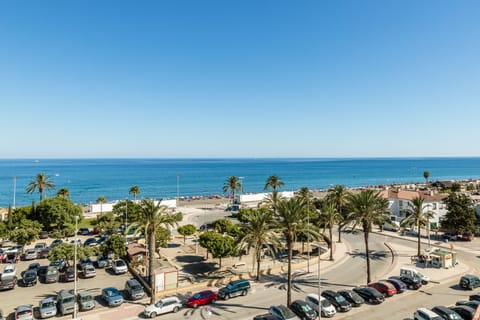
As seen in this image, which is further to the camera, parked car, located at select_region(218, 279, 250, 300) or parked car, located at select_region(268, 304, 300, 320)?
parked car, located at select_region(218, 279, 250, 300)

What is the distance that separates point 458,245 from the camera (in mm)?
51688

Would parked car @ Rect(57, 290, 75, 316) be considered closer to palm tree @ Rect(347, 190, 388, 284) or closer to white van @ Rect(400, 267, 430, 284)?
palm tree @ Rect(347, 190, 388, 284)

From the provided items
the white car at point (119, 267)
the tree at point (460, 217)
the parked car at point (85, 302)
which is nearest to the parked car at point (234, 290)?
the parked car at point (85, 302)

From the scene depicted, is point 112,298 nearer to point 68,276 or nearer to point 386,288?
point 68,276

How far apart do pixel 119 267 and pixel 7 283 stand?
11.7 metres

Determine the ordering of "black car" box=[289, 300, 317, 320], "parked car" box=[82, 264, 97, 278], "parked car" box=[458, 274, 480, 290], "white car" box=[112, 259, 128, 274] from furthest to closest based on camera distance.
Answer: "white car" box=[112, 259, 128, 274] → "parked car" box=[82, 264, 97, 278] → "parked car" box=[458, 274, 480, 290] → "black car" box=[289, 300, 317, 320]

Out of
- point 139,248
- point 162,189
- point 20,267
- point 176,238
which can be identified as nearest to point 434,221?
point 176,238

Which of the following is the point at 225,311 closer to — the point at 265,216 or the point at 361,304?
the point at 265,216

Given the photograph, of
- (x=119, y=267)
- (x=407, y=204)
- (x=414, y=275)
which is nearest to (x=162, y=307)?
(x=119, y=267)

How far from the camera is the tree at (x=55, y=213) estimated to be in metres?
57.2

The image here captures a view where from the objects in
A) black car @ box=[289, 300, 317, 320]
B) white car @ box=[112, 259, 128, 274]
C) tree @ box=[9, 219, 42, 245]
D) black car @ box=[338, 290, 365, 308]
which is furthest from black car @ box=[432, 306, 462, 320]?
tree @ box=[9, 219, 42, 245]

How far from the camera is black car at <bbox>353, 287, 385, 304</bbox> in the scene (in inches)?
1127

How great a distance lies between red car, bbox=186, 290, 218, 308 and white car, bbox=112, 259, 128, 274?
1419 cm

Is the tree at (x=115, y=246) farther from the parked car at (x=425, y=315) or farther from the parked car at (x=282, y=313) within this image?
the parked car at (x=425, y=315)
